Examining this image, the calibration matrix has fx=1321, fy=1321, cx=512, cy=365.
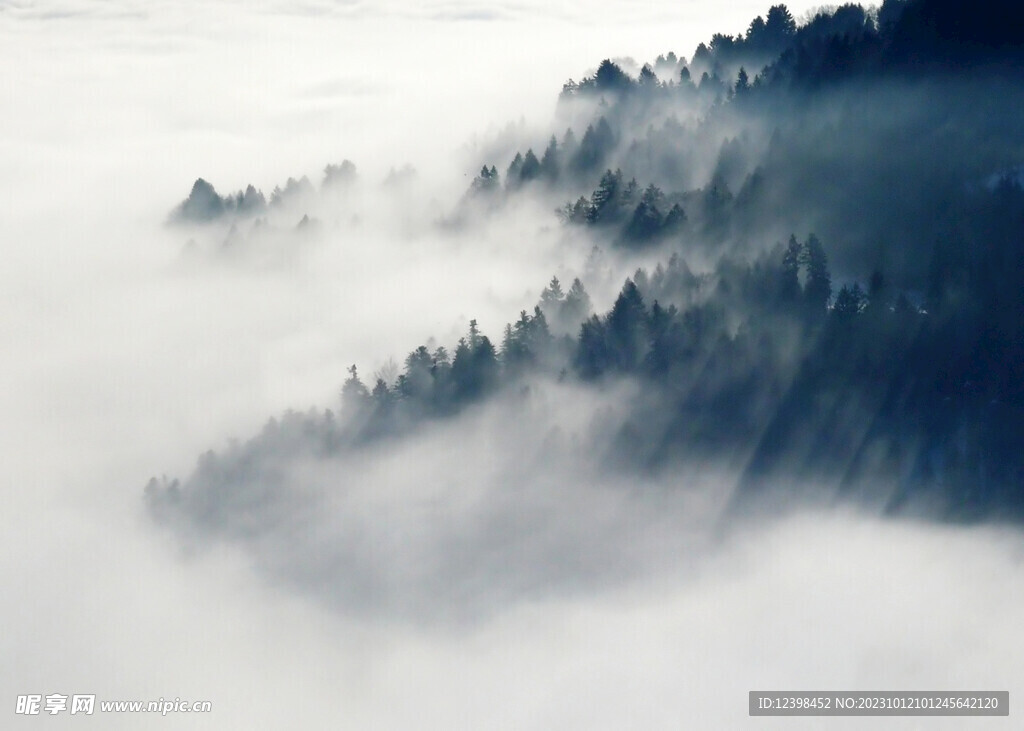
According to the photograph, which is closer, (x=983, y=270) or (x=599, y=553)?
(x=983, y=270)

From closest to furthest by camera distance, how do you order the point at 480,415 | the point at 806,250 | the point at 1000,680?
the point at 1000,680 < the point at 806,250 < the point at 480,415

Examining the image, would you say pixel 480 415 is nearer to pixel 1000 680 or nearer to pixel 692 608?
pixel 692 608

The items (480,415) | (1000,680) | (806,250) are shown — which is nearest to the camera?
(1000,680)

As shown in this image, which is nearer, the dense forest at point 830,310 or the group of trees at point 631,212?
the dense forest at point 830,310

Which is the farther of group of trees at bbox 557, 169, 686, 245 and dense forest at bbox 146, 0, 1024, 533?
group of trees at bbox 557, 169, 686, 245

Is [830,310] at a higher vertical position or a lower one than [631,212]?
lower

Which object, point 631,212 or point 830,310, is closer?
point 830,310

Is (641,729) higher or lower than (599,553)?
lower

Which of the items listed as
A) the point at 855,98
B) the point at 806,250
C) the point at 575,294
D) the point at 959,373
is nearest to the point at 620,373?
the point at 575,294
